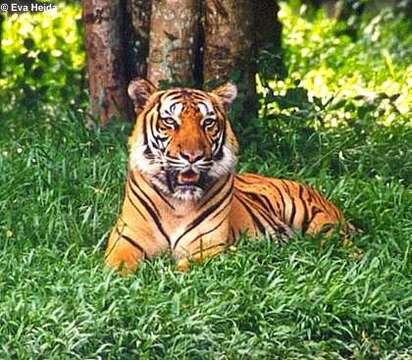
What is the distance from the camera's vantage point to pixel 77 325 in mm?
6781

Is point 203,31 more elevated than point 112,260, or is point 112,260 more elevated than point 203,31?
point 203,31

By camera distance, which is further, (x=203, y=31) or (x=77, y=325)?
(x=203, y=31)

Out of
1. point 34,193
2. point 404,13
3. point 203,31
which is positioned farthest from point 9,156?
point 404,13

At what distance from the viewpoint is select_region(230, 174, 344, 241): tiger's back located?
319 inches

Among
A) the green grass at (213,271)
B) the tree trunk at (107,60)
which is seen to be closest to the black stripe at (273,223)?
the green grass at (213,271)

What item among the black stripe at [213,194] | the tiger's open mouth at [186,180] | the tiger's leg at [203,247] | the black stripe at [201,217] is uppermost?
the tiger's open mouth at [186,180]

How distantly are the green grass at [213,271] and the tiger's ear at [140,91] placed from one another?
63 cm

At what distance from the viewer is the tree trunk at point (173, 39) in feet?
31.3

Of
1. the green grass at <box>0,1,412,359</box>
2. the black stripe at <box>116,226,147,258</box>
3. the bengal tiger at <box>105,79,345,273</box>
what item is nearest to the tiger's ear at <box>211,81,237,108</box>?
the bengal tiger at <box>105,79,345,273</box>

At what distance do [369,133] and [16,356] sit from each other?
3.90 m

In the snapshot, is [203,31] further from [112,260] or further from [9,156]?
[112,260]

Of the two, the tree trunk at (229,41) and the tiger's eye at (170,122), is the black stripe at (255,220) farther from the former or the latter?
the tree trunk at (229,41)

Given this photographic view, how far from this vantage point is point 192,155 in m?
7.66

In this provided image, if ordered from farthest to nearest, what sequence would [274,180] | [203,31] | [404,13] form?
[404,13] < [203,31] < [274,180]
